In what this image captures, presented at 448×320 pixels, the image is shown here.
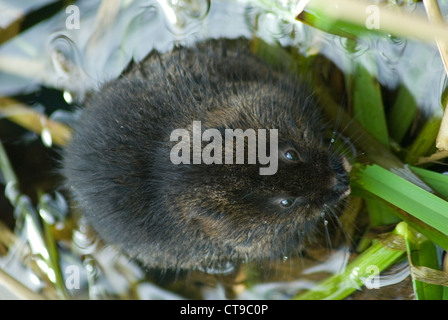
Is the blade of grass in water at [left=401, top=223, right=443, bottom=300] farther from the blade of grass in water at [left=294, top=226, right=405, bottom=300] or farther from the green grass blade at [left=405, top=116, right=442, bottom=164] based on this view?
the green grass blade at [left=405, top=116, right=442, bottom=164]

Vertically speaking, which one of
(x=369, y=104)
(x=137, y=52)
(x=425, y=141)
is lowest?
(x=425, y=141)

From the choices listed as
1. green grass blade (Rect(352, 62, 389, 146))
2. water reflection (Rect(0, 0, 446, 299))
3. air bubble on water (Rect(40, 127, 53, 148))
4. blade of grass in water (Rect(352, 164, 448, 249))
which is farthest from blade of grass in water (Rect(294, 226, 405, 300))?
air bubble on water (Rect(40, 127, 53, 148))

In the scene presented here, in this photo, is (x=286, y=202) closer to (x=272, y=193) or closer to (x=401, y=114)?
(x=272, y=193)

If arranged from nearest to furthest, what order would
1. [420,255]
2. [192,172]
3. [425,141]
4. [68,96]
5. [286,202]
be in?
[192,172] → [286,202] → [420,255] → [425,141] → [68,96]

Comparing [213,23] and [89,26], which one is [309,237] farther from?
[89,26]

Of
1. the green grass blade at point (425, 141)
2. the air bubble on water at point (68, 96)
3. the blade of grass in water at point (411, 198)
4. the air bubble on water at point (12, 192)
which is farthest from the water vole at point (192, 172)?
the air bubble on water at point (12, 192)

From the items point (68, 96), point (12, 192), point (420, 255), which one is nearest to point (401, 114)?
point (420, 255)

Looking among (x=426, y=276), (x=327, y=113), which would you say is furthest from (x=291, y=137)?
(x=426, y=276)
